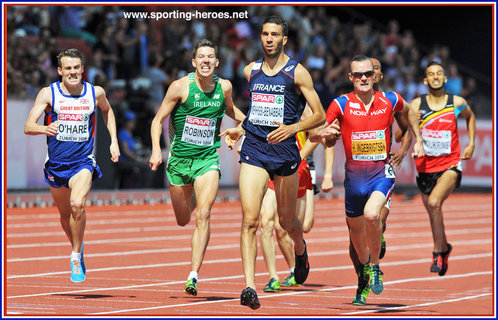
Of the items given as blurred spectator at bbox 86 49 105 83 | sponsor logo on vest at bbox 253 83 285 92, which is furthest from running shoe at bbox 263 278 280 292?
blurred spectator at bbox 86 49 105 83

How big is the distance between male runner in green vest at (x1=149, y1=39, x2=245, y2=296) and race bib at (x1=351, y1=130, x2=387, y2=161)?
1434 millimetres

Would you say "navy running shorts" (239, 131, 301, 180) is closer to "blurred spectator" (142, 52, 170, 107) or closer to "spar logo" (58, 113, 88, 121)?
"spar logo" (58, 113, 88, 121)

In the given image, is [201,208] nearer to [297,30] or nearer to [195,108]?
[195,108]

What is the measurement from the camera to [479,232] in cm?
1995

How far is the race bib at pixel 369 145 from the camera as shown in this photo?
10.6 m

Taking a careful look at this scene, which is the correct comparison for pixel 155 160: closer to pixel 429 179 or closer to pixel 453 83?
pixel 429 179

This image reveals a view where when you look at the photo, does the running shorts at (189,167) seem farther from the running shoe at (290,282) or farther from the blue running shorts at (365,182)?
the running shoe at (290,282)

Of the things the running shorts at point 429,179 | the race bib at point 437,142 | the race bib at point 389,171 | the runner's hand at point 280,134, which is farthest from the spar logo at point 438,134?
the runner's hand at point 280,134

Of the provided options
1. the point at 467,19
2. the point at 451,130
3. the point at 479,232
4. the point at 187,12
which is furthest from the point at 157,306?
the point at 467,19

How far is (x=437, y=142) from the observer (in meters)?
14.0

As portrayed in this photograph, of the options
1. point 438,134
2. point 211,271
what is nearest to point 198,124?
point 211,271

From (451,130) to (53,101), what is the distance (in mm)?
5158

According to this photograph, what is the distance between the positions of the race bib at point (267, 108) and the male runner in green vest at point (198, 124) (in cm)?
92

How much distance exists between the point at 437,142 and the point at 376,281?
381cm
